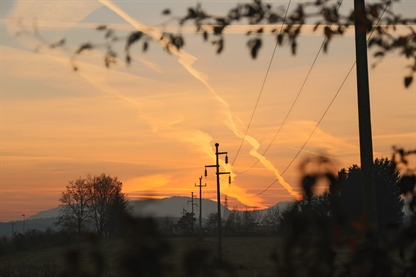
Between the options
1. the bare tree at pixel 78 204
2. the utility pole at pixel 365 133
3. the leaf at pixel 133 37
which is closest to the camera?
the leaf at pixel 133 37

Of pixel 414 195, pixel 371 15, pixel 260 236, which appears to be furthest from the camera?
pixel 260 236

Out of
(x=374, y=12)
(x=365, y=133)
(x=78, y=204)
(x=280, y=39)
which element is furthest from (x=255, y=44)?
(x=78, y=204)

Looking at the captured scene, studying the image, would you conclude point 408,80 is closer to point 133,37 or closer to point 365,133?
point 133,37

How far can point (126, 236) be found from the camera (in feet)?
8.42

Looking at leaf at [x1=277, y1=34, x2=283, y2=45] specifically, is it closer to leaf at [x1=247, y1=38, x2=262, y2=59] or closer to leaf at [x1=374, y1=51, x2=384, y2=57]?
leaf at [x1=247, y1=38, x2=262, y2=59]

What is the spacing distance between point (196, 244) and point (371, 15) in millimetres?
1783

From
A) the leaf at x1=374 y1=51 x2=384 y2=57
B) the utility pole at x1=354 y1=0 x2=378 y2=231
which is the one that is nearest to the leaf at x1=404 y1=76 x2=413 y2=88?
the leaf at x1=374 y1=51 x2=384 y2=57

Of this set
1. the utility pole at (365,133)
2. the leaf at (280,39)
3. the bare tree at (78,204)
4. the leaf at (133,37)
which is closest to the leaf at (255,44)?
the leaf at (280,39)

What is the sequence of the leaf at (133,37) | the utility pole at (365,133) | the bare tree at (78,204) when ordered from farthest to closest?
the bare tree at (78,204)
the utility pole at (365,133)
the leaf at (133,37)

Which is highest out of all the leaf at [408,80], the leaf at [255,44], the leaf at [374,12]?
the leaf at [374,12]

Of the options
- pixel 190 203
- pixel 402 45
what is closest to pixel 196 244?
pixel 402 45

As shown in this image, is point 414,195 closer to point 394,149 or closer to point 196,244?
point 394,149

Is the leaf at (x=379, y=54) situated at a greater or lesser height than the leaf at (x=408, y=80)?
greater

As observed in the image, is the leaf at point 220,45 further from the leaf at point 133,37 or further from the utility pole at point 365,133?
the utility pole at point 365,133
